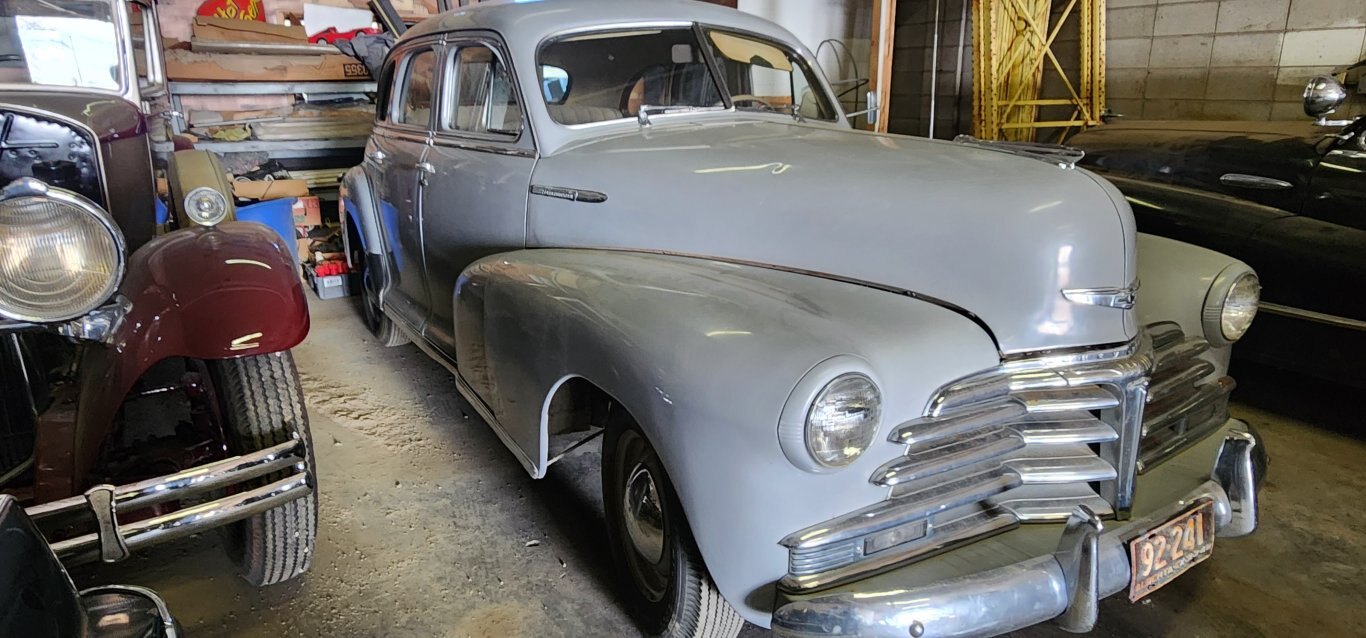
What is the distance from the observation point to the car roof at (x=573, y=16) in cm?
274

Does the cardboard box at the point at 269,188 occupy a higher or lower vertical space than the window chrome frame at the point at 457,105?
lower

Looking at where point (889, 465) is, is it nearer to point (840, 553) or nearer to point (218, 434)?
point (840, 553)

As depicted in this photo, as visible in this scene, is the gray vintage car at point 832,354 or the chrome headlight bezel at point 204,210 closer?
the gray vintage car at point 832,354

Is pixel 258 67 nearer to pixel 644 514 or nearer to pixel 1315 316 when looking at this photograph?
pixel 644 514

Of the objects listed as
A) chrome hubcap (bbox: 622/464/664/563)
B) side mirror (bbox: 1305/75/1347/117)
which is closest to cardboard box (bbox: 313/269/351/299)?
chrome hubcap (bbox: 622/464/664/563)

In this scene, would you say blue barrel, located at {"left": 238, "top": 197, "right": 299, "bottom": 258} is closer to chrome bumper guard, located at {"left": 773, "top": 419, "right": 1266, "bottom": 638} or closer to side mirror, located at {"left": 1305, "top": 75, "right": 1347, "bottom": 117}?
chrome bumper guard, located at {"left": 773, "top": 419, "right": 1266, "bottom": 638}

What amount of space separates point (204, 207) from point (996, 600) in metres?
2.38

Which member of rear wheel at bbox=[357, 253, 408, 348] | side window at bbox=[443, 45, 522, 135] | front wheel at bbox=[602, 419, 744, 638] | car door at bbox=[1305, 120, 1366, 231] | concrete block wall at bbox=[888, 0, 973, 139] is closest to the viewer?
front wheel at bbox=[602, 419, 744, 638]

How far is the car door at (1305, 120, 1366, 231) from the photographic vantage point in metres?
3.32

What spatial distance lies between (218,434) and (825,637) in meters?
1.90

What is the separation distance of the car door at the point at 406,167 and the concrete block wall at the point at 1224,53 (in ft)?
19.0

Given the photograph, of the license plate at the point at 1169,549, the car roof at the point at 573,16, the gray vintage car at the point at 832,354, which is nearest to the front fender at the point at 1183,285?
the gray vintage car at the point at 832,354

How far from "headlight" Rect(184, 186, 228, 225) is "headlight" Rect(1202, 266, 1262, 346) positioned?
9.33ft

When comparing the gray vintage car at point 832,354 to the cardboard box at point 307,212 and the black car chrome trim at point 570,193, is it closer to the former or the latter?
the black car chrome trim at point 570,193
